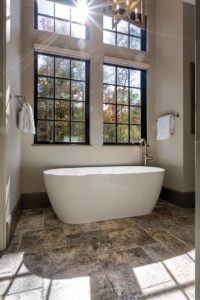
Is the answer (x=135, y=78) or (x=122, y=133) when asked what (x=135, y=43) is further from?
(x=122, y=133)

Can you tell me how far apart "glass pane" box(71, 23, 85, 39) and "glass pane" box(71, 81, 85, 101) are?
79cm

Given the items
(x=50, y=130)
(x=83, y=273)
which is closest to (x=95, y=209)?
(x=83, y=273)

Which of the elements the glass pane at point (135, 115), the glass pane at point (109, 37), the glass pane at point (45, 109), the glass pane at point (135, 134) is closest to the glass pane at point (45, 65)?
the glass pane at point (45, 109)

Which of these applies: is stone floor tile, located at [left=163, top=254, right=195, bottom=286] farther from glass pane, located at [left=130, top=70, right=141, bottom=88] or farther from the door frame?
glass pane, located at [left=130, top=70, right=141, bottom=88]

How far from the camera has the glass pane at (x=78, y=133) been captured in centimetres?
309

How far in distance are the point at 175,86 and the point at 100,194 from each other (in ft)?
7.02

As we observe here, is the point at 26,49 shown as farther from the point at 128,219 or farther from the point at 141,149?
the point at 128,219

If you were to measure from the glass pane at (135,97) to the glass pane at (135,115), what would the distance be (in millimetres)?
113

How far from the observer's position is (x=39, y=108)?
292 centimetres

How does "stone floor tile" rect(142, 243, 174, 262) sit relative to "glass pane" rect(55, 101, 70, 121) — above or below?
below

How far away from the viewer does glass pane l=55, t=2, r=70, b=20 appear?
302 cm

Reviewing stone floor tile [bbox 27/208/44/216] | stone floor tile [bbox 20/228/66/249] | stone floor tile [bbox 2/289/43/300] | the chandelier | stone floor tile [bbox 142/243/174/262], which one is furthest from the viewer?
stone floor tile [bbox 27/208/44/216]

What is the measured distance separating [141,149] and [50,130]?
164cm

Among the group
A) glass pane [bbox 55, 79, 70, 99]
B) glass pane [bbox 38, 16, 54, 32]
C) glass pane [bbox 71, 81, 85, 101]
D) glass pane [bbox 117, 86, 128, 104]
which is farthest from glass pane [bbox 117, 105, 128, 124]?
glass pane [bbox 38, 16, 54, 32]
